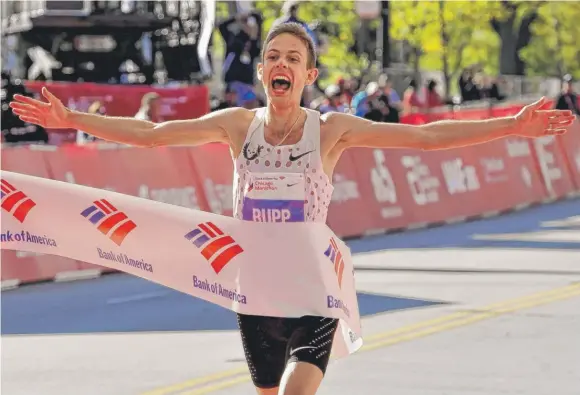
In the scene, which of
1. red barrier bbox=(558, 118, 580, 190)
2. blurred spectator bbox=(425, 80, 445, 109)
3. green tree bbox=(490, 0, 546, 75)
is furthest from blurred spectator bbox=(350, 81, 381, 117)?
green tree bbox=(490, 0, 546, 75)

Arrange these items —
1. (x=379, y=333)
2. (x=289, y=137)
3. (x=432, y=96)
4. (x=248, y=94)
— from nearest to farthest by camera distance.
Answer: (x=289, y=137), (x=379, y=333), (x=248, y=94), (x=432, y=96)

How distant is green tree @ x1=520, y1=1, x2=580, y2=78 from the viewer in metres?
55.0

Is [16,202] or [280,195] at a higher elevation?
[280,195]

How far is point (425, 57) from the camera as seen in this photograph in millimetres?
58719

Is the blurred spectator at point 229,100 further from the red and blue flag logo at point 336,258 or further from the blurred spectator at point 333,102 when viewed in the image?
the red and blue flag logo at point 336,258

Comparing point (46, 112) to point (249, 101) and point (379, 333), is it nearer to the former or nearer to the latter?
point (379, 333)

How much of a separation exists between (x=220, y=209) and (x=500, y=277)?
146 inches

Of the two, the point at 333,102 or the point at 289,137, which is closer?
the point at 289,137

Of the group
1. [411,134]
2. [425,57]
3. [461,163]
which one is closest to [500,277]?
[461,163]

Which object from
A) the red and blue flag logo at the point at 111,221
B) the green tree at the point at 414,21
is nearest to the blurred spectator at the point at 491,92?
the green tree at the point at 414,21

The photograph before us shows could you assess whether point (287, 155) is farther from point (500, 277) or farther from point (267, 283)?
point (500, 277)

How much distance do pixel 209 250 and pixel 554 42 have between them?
55.5 m

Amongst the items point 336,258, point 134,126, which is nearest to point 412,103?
point 134,126

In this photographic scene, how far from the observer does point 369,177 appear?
64.0ft
